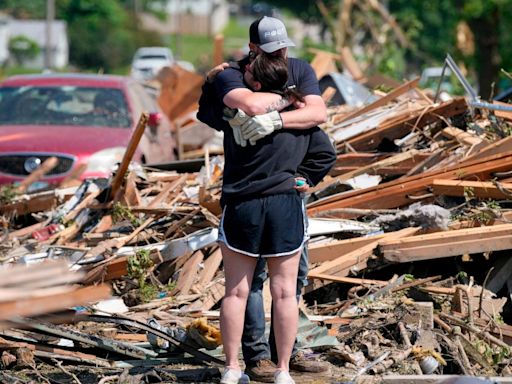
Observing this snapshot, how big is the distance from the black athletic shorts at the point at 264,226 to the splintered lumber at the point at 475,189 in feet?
8.23

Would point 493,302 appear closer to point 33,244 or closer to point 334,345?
point 334,345

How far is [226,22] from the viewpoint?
5827 inches

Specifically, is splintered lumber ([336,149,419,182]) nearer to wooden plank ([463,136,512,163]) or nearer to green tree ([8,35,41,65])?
wooden plank ([463,136,512,163])

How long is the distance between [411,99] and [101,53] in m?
72.0

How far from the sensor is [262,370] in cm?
627

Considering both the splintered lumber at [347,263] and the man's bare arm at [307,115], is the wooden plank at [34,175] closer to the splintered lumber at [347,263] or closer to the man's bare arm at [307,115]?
the splintered lumber at [347,263]

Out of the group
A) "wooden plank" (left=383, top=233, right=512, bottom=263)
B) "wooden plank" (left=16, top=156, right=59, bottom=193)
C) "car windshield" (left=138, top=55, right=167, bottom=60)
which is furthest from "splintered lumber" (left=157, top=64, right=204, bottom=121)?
"car windshield" (left=138, top=55, right=167, bottom=60)

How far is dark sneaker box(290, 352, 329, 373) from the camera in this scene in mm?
6449

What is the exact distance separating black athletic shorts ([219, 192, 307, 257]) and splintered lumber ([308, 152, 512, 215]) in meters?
2.56

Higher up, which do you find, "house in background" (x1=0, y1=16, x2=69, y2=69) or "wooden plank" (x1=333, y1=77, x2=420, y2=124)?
"wooden plank" (x1=333, y1=77, x2=420, y2=124)

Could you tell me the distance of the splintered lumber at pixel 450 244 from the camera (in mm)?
7492

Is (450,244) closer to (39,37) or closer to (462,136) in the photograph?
(462,136)

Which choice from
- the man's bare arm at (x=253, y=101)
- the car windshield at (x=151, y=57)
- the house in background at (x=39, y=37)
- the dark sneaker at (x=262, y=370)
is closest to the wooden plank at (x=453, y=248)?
the dark sneaker at (x=262, y=370)

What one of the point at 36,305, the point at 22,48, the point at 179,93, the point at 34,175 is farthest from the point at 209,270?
the point at 22,48
